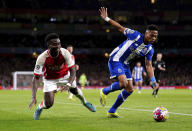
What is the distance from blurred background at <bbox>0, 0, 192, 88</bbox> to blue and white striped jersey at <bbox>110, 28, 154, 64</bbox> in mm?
40862

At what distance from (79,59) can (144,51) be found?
47182 mm

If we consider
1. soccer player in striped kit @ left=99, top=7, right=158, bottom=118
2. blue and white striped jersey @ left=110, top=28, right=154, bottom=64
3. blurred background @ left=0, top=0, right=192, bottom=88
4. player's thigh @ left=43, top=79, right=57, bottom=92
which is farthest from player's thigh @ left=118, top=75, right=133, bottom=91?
blurred background @ left=0, top=0, right=192, bottom=88

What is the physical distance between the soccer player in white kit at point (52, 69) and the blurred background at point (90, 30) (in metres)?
41.4

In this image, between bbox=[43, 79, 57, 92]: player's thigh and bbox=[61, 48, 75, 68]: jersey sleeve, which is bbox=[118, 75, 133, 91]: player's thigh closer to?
bbox=[61, 48, 75, 68]: jersey sleeve

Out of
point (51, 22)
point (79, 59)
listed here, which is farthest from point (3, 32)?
point (79, 59)

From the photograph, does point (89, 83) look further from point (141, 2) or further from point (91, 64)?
point (141, 2)

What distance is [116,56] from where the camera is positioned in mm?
9312

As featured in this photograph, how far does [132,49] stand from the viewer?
9117mm

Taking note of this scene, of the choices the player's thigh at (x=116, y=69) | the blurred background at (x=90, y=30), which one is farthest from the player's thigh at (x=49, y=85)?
the blurred background at (x=90, y=30)

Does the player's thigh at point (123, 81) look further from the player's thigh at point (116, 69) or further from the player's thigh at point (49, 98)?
the player's thigh at point (49, 98)

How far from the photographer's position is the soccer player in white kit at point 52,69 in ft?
26.4

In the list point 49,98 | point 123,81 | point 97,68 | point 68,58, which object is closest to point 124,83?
point 123,81

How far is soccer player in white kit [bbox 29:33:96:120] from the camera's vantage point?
8.05m

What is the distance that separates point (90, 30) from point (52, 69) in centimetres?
4563
